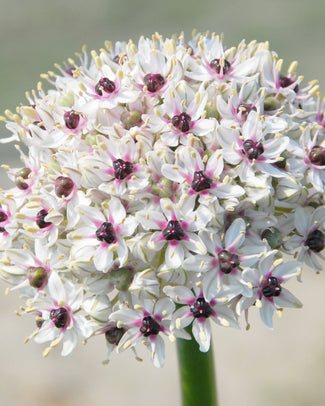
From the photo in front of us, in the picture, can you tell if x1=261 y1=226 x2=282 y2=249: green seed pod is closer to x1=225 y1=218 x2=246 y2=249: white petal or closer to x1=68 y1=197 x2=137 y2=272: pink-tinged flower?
x1=225 y1=218 x2=246 y2=249: white petal

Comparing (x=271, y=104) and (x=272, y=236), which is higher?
(x=271, y=104)

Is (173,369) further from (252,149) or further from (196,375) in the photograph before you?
(252,149)

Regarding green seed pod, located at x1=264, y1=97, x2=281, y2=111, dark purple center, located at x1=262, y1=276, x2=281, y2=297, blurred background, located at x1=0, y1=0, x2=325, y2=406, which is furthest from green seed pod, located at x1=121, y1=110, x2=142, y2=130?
blurred background, located at x1=0, y1=0, x2=325, y2=406

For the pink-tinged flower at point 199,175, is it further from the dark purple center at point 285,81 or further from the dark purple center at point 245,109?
the dark purple center at point 285,81

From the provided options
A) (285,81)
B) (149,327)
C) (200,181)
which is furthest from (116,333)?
(285,81)

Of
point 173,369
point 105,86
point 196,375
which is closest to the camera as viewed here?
point 105,86

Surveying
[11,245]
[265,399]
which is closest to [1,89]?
[265,399]

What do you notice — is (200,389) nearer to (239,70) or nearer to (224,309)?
(224,309)
